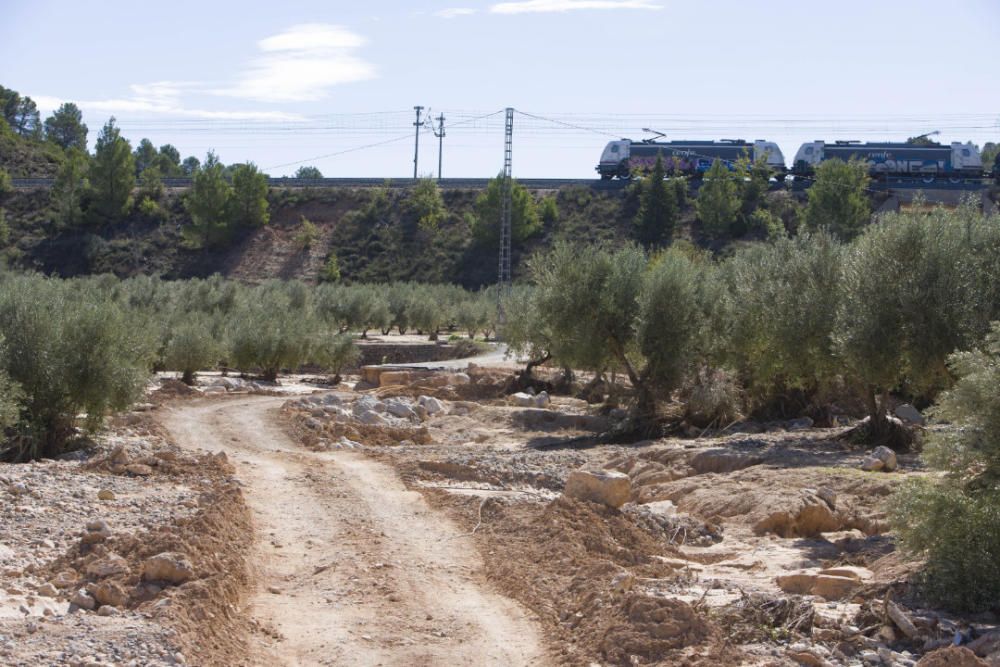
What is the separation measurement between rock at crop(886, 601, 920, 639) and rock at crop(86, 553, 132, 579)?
640 cm

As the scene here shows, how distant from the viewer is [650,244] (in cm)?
7531

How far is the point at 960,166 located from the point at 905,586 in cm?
7082

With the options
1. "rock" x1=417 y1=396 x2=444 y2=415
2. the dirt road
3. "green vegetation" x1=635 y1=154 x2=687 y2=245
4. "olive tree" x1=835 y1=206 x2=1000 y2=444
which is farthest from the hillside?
the dirt road

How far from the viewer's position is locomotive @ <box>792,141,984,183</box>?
71.9 meters

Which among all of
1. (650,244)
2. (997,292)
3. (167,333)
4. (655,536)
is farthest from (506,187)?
(655,536)

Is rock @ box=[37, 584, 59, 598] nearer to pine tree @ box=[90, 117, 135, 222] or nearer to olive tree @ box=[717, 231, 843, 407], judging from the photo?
olive tree @ box=[717, 231, 843, 407]

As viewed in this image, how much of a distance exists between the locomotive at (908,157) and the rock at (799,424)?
51572 mm

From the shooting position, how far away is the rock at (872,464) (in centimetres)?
1612

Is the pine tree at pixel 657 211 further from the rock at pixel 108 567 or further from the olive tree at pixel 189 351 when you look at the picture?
the rock at pixel 108 567

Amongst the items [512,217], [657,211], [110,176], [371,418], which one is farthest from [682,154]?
[371,418]

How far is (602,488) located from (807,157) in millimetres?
69175

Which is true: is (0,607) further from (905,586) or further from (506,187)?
(506,187)

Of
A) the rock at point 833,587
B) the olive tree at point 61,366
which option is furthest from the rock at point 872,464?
the olive tree at point 61,366

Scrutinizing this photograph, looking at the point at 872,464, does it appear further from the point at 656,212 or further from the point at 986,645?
the point at 656,212
